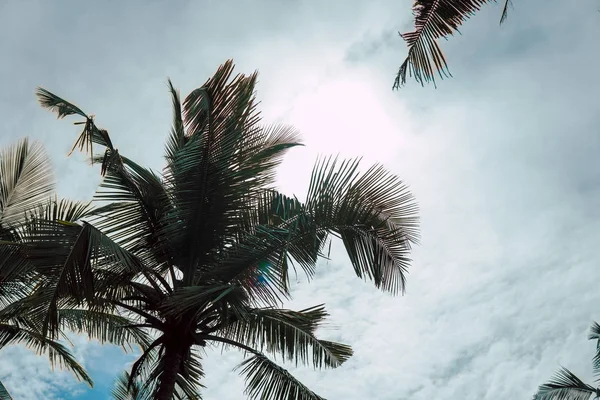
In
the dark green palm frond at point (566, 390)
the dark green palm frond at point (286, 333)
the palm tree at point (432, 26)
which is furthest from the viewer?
the dark green palm frond at point (566, 390)

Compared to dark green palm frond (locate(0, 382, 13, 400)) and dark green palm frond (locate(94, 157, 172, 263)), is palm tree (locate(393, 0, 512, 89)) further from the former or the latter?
dark green palm frond (locate(0, 382, 13, 400))

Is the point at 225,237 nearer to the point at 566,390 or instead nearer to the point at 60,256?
the point at 60,256

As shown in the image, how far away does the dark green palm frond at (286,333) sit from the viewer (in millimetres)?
7758

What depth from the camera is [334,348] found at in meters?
8.38

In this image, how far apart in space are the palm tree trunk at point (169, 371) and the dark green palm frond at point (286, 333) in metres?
0.81

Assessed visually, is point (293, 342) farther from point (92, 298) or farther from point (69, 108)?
point (69, 108)

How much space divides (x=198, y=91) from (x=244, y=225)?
2.01 m

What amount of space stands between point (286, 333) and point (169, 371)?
1.58m

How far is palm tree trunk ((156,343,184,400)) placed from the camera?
7.11 m

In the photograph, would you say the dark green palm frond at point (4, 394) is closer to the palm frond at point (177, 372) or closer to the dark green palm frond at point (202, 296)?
the palm frond at point (177, 372)

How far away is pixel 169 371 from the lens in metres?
7.25

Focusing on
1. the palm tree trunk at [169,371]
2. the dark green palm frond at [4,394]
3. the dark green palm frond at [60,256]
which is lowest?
the dark green palm frond at [4,394]

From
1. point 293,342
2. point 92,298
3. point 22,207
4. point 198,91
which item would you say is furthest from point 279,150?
point 22,207

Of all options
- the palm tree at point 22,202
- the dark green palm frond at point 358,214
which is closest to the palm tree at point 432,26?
the dark green palm frond at point 358,214
